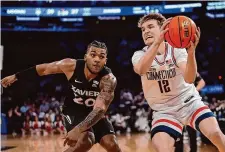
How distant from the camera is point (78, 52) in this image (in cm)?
2330

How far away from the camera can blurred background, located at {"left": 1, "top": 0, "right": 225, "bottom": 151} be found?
66.0 feet

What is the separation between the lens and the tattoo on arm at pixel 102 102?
444 centimetres

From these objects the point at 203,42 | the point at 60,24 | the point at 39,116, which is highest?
the point at 60,24

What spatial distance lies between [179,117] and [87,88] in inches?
53.9

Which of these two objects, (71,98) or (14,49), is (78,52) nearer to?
(14,49)

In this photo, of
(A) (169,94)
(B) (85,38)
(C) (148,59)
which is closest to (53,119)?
(B) (85,38)

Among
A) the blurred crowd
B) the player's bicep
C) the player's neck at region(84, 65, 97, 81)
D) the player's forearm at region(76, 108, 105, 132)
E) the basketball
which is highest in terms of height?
the basketball

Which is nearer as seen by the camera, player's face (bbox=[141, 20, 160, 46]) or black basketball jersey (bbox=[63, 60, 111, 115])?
player's face (bbox=[141, 20, 160, 46])

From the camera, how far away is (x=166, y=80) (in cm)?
422

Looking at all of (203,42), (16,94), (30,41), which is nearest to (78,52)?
(30,41)

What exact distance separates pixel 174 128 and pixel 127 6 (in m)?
17.7

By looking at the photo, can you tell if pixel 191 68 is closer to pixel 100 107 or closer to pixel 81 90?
pixel 100 107

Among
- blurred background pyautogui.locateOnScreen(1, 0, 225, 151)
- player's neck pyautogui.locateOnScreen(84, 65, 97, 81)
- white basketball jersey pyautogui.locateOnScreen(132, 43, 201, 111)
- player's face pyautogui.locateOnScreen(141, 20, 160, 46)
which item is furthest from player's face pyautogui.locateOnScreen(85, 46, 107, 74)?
blurred background pyautogui.locateOnScreen(1, 0, 225, 151)

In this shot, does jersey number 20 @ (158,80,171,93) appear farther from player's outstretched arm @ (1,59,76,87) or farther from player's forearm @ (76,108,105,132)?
player's outstretched arm @ (1,59,76,87)
